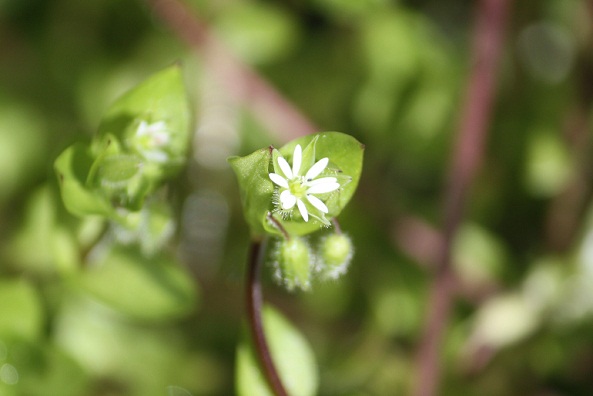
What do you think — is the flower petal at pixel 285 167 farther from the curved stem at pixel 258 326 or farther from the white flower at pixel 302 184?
the curved stem at pixel 258 326

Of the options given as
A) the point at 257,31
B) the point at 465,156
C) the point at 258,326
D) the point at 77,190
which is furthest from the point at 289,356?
the point at 257,31

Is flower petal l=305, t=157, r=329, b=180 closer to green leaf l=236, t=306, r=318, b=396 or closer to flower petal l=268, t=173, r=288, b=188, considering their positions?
flower petal l=268, t=173, r=288, b=188

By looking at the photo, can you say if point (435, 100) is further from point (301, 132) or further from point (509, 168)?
point (301, 132)

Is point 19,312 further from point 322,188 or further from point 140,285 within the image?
point 322,188

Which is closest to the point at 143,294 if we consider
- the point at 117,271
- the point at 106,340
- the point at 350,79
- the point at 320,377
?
the point at 117,271

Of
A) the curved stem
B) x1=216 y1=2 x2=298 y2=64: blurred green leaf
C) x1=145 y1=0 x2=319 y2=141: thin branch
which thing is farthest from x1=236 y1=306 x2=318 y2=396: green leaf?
x1=216 y1=2 x2=298 y2=64: blurred green leaf
